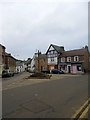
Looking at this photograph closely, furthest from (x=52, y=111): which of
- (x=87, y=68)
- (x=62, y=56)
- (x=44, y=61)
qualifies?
(x=44, y=61)

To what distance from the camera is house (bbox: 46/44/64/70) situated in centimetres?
7475

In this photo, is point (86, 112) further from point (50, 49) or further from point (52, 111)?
point (50, 49)

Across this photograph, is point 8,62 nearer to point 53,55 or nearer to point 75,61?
point 53,55


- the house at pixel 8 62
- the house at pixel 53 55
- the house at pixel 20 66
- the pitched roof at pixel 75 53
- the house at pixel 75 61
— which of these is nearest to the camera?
the house at pixel 75 61

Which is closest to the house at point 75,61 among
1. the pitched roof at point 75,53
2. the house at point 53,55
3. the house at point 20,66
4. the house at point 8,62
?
the pitched roof at point 75,53

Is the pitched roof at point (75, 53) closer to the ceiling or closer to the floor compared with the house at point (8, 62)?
closer to the ceiling

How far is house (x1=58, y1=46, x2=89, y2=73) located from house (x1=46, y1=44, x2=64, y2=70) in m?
1.70

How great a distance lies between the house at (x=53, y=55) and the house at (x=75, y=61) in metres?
1.70

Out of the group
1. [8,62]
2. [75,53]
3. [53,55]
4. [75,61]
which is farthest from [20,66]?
[75,61]

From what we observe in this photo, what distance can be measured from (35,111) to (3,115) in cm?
135

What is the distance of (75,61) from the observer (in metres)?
67.9

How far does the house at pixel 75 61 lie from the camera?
2594 inches

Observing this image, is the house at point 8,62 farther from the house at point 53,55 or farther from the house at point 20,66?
the house at point 20,66

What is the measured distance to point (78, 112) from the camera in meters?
8.64
